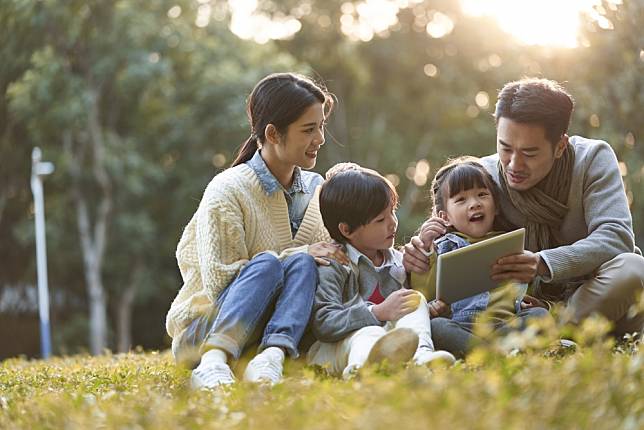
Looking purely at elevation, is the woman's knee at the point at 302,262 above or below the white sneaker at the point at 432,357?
above

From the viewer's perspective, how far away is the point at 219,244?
4.91 metres

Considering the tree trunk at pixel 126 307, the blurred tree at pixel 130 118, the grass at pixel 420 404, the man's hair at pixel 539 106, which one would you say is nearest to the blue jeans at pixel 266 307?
the grass at pixel 420 404

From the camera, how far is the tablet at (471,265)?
4535 millimetres

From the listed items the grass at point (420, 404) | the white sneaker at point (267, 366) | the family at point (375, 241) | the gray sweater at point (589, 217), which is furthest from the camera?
the gray sweater at point (589, 217)

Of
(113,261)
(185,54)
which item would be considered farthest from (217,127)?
(113,261)

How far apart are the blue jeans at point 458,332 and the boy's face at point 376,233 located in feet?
1.43

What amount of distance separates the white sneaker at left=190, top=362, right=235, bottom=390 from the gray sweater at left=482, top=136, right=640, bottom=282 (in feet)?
4.72

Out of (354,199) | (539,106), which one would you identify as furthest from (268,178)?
(539,106)

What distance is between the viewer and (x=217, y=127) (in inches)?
1000

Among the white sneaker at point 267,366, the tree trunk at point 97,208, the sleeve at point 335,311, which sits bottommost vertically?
the tree trunk at point 97,208

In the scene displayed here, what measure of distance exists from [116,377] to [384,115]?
2545 centimetres

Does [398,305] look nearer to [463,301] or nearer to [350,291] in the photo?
[350,291]

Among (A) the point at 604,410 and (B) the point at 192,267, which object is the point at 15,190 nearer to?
(B) the point at 192,267

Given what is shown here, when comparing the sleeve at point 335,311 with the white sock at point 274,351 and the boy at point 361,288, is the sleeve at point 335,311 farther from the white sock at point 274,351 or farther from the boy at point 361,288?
the white sock at point 274,351
